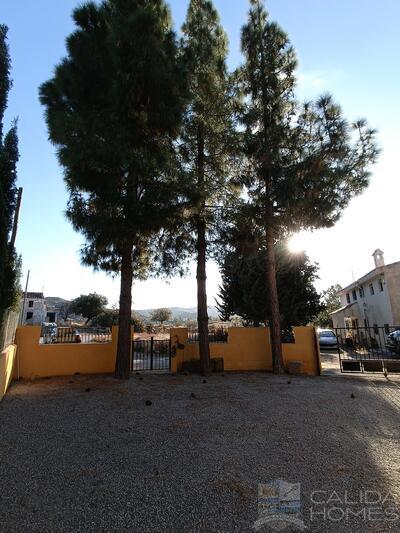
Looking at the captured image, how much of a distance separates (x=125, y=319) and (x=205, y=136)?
6980mm

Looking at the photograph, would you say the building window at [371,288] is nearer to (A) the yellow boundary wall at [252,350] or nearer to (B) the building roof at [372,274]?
(B) the building roof at [372,274]

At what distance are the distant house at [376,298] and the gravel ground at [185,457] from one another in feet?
50.2

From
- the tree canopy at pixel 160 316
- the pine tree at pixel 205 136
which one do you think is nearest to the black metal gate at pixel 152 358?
the pine tree at pixel 205 136

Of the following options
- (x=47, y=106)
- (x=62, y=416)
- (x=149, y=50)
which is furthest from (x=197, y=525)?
(x=47, y=106)

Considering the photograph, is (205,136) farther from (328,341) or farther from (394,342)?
(328,341)

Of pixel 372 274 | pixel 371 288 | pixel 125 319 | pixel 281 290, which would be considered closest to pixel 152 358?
pixel 125 319

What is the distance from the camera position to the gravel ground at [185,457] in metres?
3.09

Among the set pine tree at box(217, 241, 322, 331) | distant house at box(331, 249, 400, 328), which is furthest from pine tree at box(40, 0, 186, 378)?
distant house at box(331, 249, 400, 328)

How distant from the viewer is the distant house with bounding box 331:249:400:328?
2119 cm

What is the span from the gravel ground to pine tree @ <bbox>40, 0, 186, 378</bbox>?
11.5 feet

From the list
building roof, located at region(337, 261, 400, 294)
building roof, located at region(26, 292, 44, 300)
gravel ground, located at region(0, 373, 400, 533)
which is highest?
building roof, located at region(26, 292, 44, 300)

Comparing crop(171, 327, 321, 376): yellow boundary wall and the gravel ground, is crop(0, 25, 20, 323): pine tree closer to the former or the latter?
the gravel ground

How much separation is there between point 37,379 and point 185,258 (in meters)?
5.96

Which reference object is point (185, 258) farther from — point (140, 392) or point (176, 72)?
point (176, 72)
